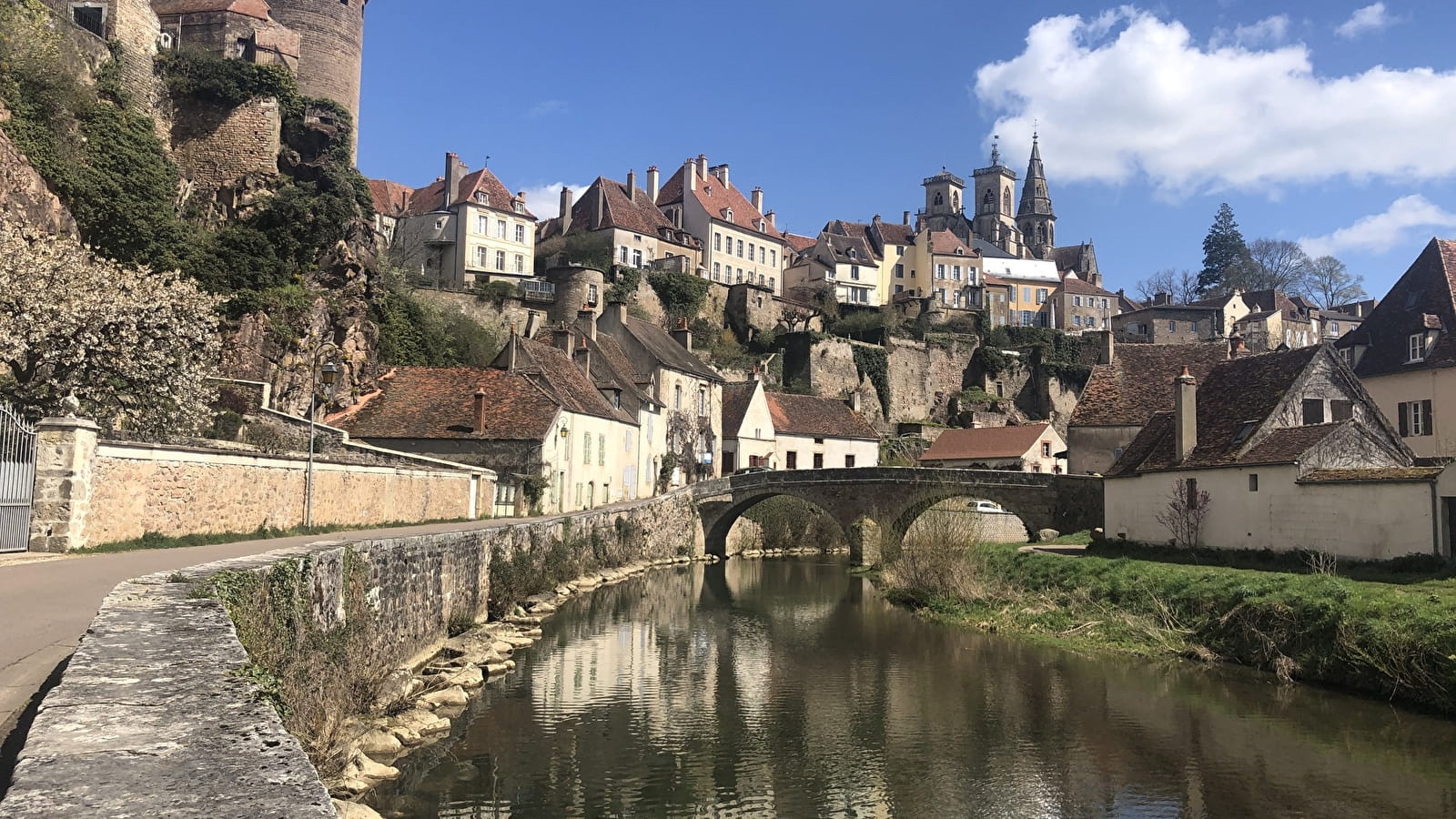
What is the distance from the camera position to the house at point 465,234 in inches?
2169

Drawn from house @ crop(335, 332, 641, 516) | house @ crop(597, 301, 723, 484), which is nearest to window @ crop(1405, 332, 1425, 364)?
house @ crop(335, 332, 641, 516)

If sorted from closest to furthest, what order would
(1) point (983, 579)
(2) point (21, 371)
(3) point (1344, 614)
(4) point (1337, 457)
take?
1. (3) point (1344, 614)
2. (2) point (21, 371)
3. (4) point (1337, 457)
4. (1) point (983, 579)

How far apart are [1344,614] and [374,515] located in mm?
18749

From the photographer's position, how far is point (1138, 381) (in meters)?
34.2

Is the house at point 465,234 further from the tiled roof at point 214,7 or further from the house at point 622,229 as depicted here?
the tiled roof at point 214,7

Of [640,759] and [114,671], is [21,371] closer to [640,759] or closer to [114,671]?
[640,759]

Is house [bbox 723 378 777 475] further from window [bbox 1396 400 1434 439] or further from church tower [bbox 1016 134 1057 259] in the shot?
church tower [bbox 1016 134 1057 259]

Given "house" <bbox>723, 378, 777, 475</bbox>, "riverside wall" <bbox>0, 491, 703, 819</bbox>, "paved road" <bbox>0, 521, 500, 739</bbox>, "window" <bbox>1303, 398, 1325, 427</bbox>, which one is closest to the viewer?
"riverside wall" <bbox>0, 491, 703, 819</bbox>

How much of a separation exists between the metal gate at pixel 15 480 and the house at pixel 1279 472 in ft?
72.3

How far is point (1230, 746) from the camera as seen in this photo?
45.5 ft

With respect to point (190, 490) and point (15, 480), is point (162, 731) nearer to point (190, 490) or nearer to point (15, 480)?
Answer: point (15, 480)

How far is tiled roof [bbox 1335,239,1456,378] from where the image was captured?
1168 inches

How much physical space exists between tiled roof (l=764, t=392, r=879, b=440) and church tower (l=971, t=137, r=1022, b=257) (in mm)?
68560

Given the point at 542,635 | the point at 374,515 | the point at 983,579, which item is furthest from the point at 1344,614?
the point at 374,515
